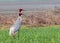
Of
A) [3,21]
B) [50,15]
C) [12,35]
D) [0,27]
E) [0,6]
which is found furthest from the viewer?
[0,6]

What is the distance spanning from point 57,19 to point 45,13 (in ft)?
4.28

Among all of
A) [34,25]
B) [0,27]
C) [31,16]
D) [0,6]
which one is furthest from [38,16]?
[0,6]

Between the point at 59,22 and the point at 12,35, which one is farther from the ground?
the point at 12,35

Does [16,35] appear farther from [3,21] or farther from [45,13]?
[45,13]

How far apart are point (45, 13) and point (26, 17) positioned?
1.48m

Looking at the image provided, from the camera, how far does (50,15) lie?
1836cm

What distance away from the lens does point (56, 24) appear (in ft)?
56.3

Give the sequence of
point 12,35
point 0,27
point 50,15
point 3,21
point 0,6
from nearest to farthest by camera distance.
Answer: point 12,35
point 0,27
point 3,21
point 50,15
point 0,6

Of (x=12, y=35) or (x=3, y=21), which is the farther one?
(x=3, y=21)

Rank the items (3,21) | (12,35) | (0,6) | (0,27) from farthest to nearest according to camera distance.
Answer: (0,6) → (3,21) → (0,27) → (12,35)

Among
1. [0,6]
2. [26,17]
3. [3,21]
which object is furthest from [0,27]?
[0,6]

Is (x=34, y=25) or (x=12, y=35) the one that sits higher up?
(x=12, y=35)

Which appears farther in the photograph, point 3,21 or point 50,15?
point 50,15

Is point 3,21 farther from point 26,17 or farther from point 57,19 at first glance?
point 57,19
